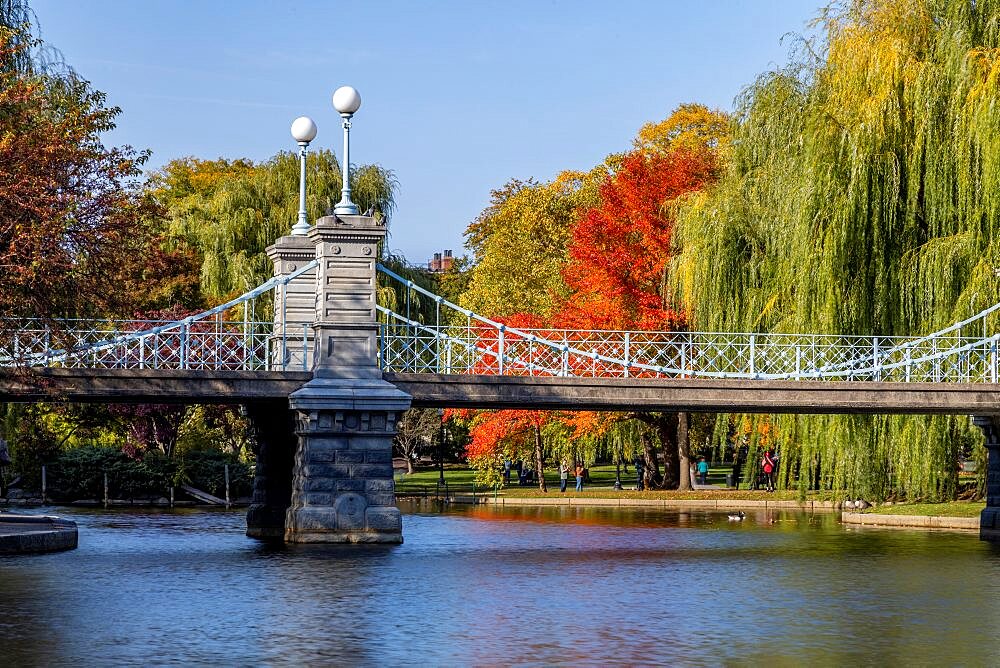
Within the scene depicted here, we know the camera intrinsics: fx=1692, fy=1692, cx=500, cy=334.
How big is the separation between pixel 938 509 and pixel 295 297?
14.7 metres

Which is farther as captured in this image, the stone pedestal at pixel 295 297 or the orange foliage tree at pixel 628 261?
the orange foliage tree at pixel 628 261

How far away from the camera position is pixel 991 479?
32.9 meters

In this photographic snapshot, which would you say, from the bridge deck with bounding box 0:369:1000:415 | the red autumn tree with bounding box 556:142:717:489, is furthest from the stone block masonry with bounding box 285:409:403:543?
the red autumn tree with bounding box 556:142:717:489

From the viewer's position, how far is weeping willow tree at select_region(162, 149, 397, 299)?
49719 mm

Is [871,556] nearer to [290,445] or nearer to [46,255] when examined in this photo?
[290,445]

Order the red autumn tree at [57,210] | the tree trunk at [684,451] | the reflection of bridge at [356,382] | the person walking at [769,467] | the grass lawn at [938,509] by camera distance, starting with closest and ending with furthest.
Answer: the red autumn tree at [57,210], the reflection of bridge at [356,382], the grass lawn at [938,509], the tree trunk at [684,451], the person walking at [769,467]

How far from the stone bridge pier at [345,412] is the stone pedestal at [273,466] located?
3.63 meters

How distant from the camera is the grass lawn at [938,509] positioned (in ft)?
117

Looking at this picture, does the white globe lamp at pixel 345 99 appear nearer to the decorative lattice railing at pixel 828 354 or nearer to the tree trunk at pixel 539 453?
the decorative lattice railing at pixel 828 354

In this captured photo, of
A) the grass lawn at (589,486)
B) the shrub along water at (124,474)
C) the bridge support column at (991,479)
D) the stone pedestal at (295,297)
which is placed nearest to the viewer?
the stone pedestal at (295,297)

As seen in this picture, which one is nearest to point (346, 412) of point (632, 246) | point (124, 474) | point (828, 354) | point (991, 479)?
point (828, 354)

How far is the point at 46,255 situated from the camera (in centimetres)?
2597

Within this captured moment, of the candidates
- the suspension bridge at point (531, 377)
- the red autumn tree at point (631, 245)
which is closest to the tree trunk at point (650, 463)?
the red autumn tree at point (631, 245)

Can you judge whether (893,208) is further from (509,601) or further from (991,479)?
(509,601)
